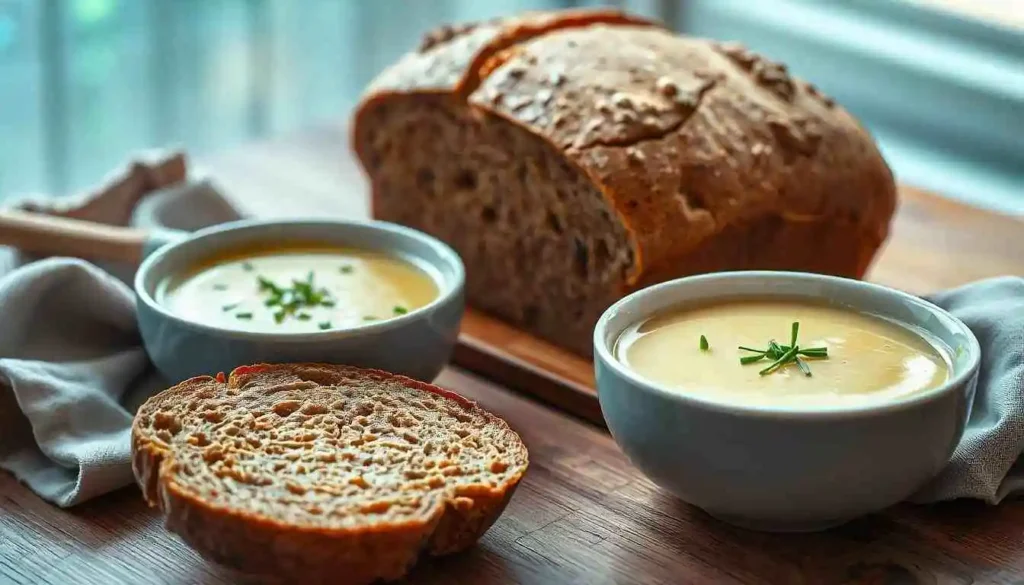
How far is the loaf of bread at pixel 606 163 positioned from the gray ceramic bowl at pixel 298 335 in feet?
0.85

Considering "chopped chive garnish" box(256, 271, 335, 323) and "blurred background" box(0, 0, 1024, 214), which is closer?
"chopped chive garnish" box(256, 271, 335, 323)

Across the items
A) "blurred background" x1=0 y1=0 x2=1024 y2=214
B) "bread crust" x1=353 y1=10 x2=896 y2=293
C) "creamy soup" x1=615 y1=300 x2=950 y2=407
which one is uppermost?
"bread crust" x1=353 y1=10 x2=896 y2=293

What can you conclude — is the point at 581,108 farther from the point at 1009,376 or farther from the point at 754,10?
the point at 754,10

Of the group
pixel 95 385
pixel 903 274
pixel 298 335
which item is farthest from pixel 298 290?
pixel 903 274

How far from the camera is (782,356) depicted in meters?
1.77

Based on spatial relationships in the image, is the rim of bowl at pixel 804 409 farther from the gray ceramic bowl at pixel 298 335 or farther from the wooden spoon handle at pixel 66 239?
the wooden spoon handle at pixel 66 239

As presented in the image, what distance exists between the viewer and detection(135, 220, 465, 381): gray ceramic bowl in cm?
197

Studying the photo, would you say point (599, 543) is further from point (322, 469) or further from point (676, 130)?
point (676, 130)

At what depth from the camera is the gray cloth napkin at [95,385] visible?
1879mm

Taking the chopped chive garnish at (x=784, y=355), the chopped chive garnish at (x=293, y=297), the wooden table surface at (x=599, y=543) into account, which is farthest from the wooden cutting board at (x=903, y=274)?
the chopped chive garnish at (x=784, y=355)

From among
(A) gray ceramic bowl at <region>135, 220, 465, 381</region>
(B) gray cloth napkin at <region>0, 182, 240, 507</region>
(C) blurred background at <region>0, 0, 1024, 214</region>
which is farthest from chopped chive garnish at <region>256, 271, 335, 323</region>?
(C) blurred background at <region>0, 0, 1024, 214</region>

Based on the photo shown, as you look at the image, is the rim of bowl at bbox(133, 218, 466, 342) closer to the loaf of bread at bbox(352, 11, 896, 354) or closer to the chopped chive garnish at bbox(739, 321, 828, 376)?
the loaf of bread at bbox(352, 11, 896, 354)

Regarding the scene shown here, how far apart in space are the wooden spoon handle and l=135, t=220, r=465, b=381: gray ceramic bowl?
6.4 inches

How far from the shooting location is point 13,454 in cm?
200
